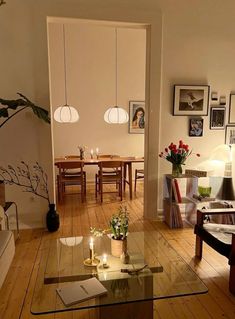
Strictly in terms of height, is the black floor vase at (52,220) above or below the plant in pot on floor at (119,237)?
below

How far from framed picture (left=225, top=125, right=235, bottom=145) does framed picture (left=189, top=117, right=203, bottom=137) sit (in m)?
0.41

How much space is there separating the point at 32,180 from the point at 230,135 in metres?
2.92

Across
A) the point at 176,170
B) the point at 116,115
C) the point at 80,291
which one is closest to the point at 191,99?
the point at 176,170

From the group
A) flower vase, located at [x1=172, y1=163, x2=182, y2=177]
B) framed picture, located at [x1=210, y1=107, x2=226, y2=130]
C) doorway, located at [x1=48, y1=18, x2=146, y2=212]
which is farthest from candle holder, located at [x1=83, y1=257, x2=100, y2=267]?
doorway, located at [x1=48, y1=18, x2=146, y2=212]

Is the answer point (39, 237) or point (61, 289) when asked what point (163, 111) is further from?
point (61, 289)

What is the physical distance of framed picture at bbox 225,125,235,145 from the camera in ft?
13.3

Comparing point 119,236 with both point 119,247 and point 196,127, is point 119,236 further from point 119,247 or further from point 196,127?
point 196,127

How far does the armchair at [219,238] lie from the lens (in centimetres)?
232

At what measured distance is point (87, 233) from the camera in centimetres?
359

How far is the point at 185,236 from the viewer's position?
3492 millimetres

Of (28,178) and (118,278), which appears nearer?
(118,278)

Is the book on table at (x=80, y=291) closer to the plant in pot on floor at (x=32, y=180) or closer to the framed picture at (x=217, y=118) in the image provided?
the plant in pot on floor at (x=32, y=180)

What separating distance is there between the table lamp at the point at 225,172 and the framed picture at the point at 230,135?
166mm

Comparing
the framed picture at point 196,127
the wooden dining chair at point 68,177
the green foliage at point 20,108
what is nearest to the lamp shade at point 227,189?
the framed picture at point 196,127
